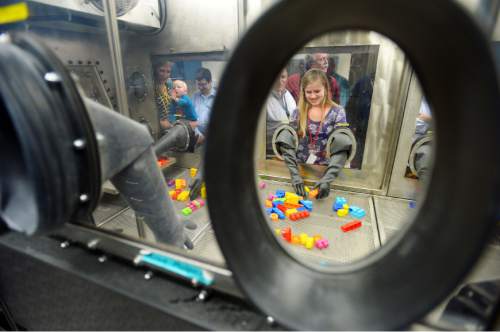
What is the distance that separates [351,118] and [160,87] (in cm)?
154

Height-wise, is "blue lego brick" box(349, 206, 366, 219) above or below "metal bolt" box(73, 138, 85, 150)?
below

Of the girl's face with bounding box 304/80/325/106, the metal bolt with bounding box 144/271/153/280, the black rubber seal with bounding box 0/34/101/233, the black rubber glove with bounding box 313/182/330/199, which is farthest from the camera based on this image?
the girl's face with bounding box 304/80/325/106

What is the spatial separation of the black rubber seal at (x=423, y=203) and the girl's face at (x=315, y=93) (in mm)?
1557

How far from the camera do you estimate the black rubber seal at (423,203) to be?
0.25 meters

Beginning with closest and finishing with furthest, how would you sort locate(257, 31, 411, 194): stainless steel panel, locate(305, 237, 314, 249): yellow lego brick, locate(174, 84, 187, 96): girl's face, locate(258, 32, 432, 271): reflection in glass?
locate(305, 237, 314, 249): yellow lego brick
locate(258, 32, 432, 271): reflection in glass
locate(257, 31, 411, 194): stainless steel panel
locate(174, 84, 187, 96): girl's face

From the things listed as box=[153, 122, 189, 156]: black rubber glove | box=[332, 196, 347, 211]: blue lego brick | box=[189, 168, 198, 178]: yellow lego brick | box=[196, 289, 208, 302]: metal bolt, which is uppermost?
box=[153, 122, 189, 156]: black rubber glove

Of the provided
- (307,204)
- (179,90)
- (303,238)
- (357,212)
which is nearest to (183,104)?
(179,90)

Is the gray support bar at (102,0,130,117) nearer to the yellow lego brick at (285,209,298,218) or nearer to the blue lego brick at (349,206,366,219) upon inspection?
the yellow lego brick at (285,209,298,218)

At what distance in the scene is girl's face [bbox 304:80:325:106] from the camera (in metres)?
1.79

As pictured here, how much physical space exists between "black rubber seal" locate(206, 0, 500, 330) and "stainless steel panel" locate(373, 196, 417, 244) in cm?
108

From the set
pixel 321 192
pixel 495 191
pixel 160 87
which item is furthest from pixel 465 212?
pixel 160 87

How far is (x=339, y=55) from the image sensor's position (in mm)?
1673

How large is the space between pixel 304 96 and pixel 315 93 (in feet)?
0.27

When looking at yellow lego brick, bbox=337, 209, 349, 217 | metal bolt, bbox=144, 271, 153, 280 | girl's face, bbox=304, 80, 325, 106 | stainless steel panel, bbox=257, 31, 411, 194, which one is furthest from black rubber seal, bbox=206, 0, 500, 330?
girl's face, bbox=304, 80, 325, 106
